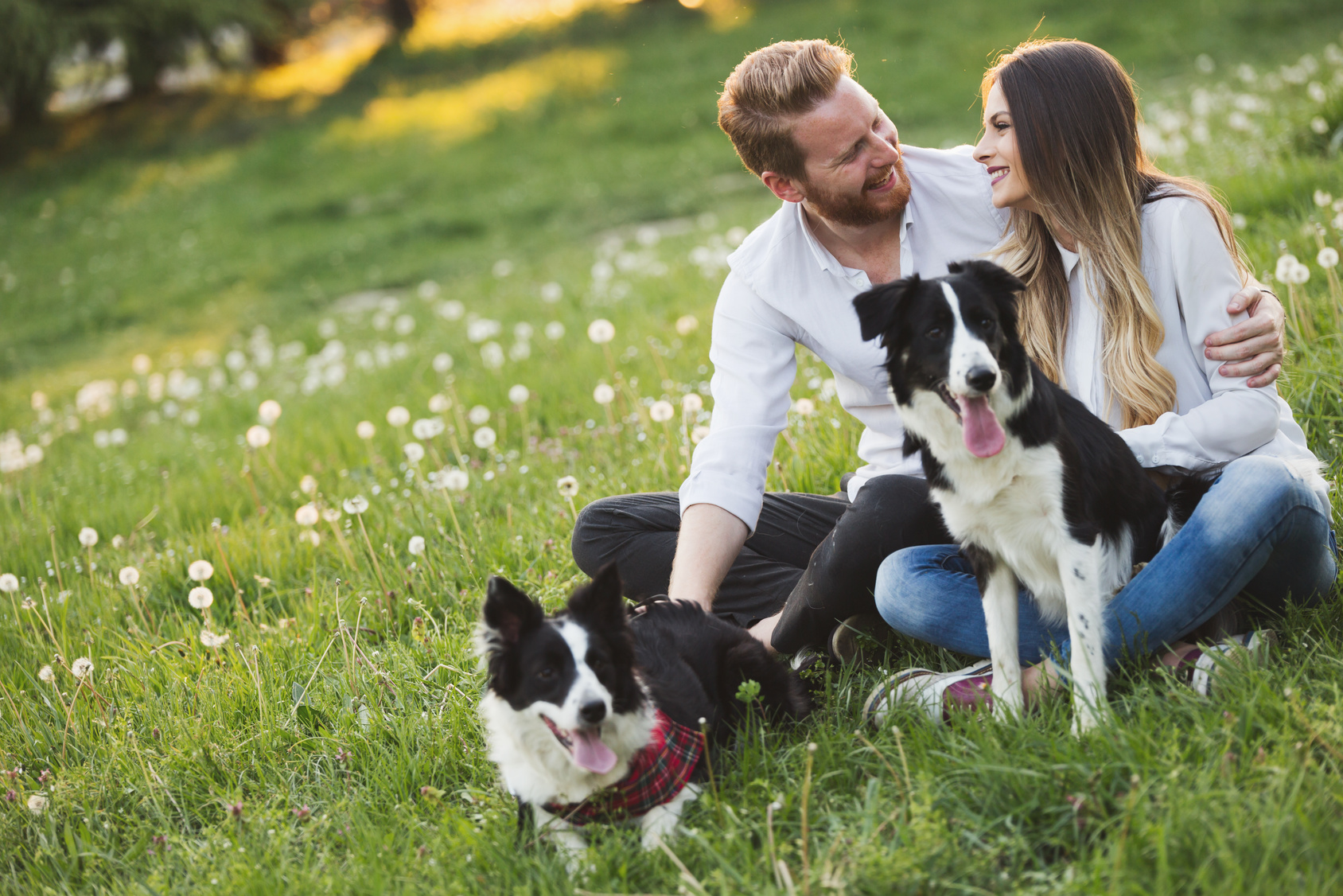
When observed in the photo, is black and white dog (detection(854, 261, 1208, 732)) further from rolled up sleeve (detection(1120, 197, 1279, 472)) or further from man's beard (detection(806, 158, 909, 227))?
man's beard (detection(806, 158, 909, 227))

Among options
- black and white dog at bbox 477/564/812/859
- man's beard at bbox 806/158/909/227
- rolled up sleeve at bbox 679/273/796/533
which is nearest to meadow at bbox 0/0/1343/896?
black and white dog at bbox 477/564/812/859

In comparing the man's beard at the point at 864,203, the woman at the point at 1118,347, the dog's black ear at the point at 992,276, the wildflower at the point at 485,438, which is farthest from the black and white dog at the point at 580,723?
the wildflower at the point at 485,438

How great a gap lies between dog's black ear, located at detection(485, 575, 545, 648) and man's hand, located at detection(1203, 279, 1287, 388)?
2.26m

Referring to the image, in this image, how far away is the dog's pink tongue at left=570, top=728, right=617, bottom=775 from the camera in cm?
267

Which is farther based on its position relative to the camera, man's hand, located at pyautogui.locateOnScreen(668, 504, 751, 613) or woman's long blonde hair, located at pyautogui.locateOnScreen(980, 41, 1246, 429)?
man's hand, located at pyautogui.locateOnScreen(668, 504, 751, 613)

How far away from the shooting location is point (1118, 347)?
10.6 feet

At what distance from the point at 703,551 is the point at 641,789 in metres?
1.03

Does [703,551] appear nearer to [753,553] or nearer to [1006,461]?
[753,553]

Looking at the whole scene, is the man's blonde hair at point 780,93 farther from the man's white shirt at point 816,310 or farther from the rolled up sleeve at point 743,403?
the rolled up sleeve at point 743,403

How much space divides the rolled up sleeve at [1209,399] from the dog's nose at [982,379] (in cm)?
91

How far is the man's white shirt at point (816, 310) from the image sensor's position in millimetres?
3895

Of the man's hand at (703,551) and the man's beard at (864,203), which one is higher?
the man's beard at (864,203)

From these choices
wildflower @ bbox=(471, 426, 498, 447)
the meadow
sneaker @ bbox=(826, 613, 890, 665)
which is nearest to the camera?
the meadow

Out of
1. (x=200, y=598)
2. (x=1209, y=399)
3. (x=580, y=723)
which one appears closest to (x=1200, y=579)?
(x=1209, y=399)
